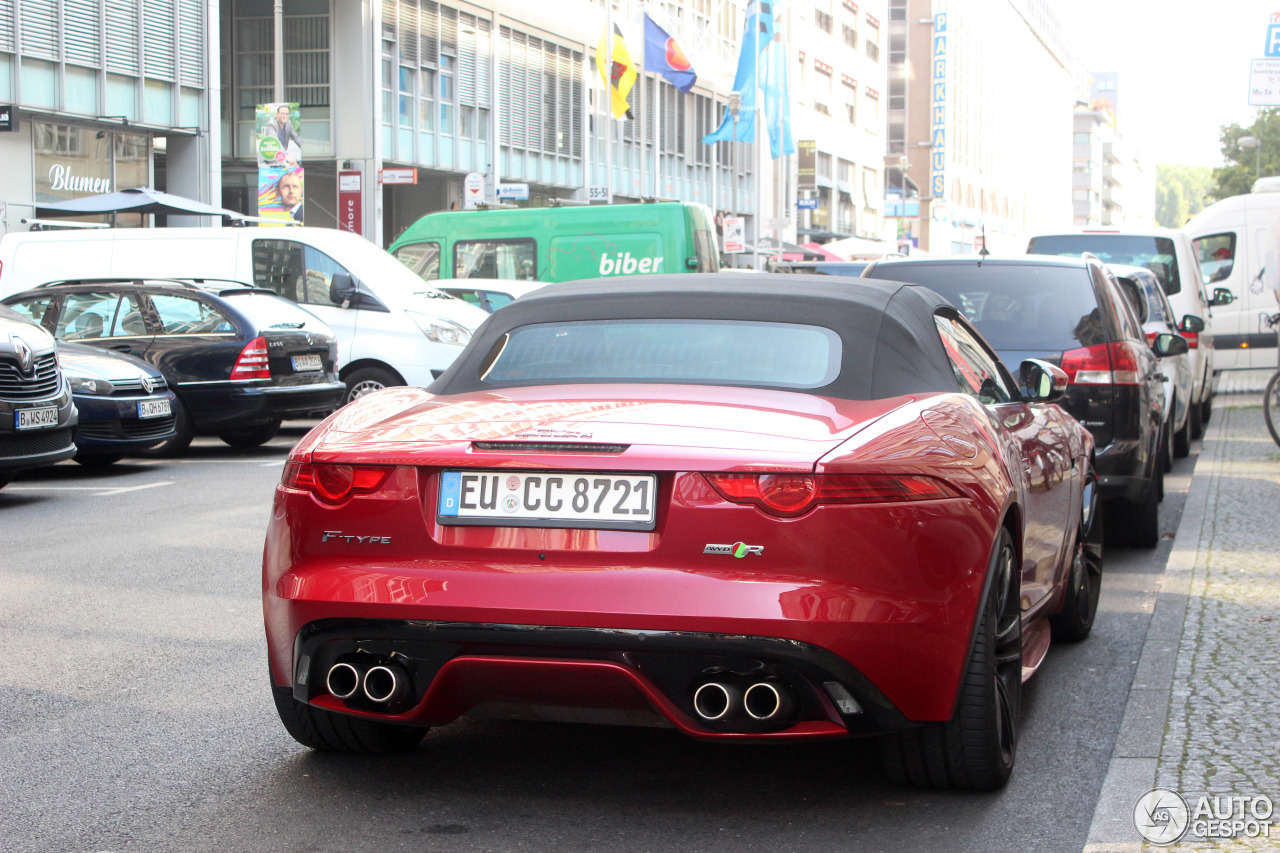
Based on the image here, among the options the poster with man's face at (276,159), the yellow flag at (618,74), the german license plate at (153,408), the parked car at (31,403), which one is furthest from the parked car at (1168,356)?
the yellow flag at (618,74)

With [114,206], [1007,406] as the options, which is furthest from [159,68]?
[1007,406]

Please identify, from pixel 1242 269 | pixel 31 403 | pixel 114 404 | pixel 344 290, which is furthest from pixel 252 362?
pixel 1242 269

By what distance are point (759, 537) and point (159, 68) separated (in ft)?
90.1

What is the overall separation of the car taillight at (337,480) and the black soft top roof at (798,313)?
0.70 metres

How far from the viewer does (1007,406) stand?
5.13 m

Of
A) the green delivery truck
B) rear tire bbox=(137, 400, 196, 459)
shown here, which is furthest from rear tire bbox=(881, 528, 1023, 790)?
the green delivery truck

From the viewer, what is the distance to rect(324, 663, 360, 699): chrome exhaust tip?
3797 millimetres

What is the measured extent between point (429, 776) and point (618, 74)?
3551cm

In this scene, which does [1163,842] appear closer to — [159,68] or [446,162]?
[159,68]

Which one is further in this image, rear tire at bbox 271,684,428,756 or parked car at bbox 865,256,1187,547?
parked car at bbox 865,256,1187,547

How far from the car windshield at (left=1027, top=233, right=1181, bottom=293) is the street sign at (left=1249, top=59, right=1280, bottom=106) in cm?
430

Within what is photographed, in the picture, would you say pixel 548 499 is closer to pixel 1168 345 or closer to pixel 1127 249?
pixel 1168 345

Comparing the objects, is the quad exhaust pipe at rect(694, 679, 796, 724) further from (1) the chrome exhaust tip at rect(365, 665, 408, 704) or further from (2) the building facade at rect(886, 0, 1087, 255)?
(2) the building facade at rect(886, 0, 1087, 255)

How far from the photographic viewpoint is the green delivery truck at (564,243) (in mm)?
20531
